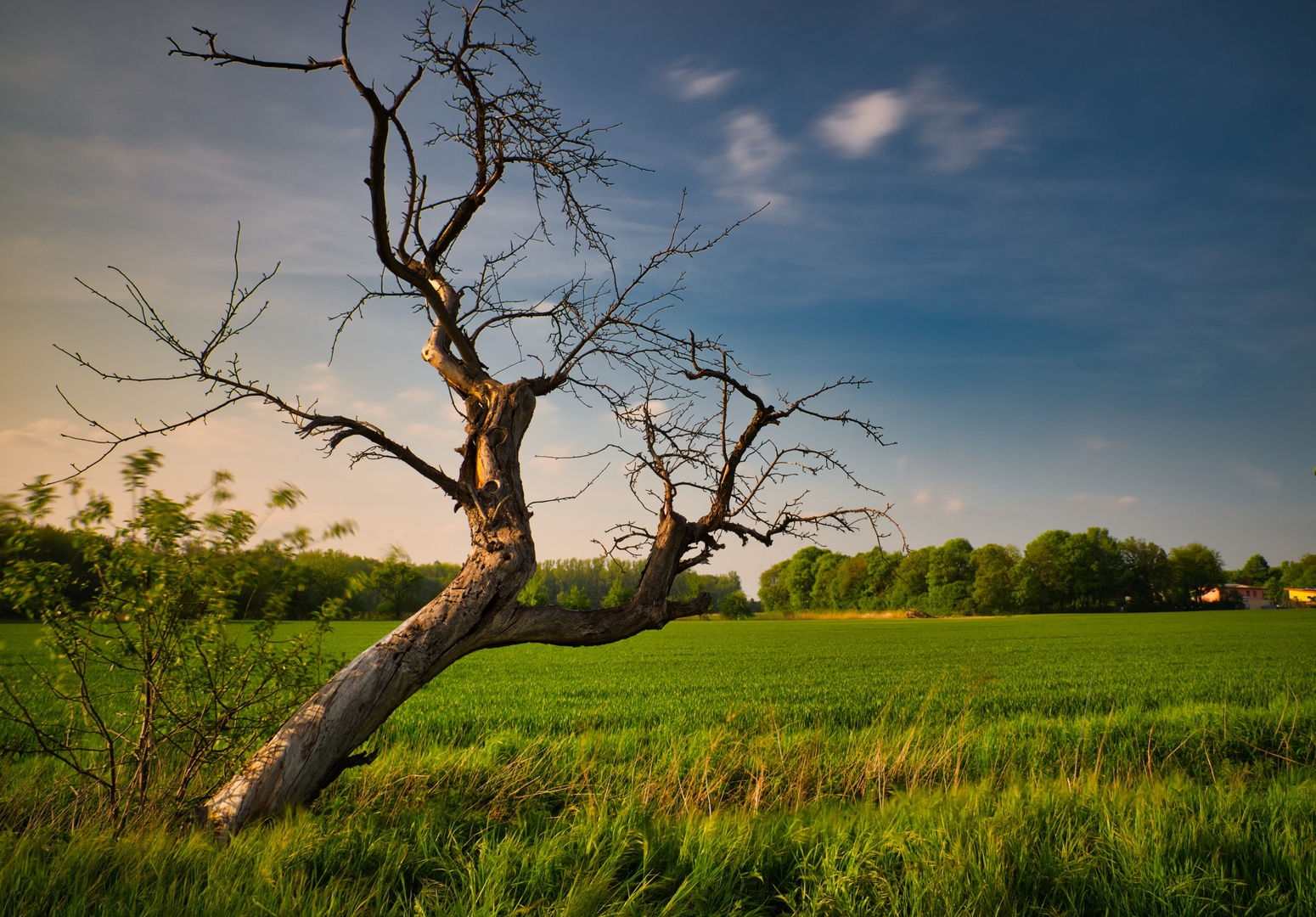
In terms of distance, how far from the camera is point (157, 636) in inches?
167

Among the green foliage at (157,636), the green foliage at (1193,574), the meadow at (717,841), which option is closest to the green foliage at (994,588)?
the green foliage at (1193,574)

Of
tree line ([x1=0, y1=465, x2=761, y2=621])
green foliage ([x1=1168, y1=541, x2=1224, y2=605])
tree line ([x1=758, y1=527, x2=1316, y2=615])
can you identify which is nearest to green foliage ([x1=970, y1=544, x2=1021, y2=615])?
tree line ([x1=758, y1=527, x2=1316, y2=615])

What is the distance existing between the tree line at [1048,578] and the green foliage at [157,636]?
91.3m

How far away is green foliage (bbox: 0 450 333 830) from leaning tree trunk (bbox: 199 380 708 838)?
0.82 m

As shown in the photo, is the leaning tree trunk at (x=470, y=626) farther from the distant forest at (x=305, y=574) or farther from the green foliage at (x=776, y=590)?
the green foliage at (x=776, y=590)

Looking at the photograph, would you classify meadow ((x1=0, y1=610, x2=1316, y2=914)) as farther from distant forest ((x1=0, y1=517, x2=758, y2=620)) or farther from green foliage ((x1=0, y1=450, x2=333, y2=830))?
distant forest ((x1=0, y1=517, x2=758, y2=620))

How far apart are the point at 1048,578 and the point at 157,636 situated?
114m

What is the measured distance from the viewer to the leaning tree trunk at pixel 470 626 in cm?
365

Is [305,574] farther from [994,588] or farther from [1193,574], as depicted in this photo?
[1193,574]

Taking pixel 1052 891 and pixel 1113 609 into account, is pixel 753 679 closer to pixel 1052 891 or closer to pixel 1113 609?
pixel 1052 891

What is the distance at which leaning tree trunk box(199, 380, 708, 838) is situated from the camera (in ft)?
12.0

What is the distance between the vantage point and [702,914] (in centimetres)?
328

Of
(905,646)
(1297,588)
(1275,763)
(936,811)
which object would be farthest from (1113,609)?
(936,811)

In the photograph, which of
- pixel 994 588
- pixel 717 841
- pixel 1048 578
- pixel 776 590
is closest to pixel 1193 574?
pixel 1048 578
